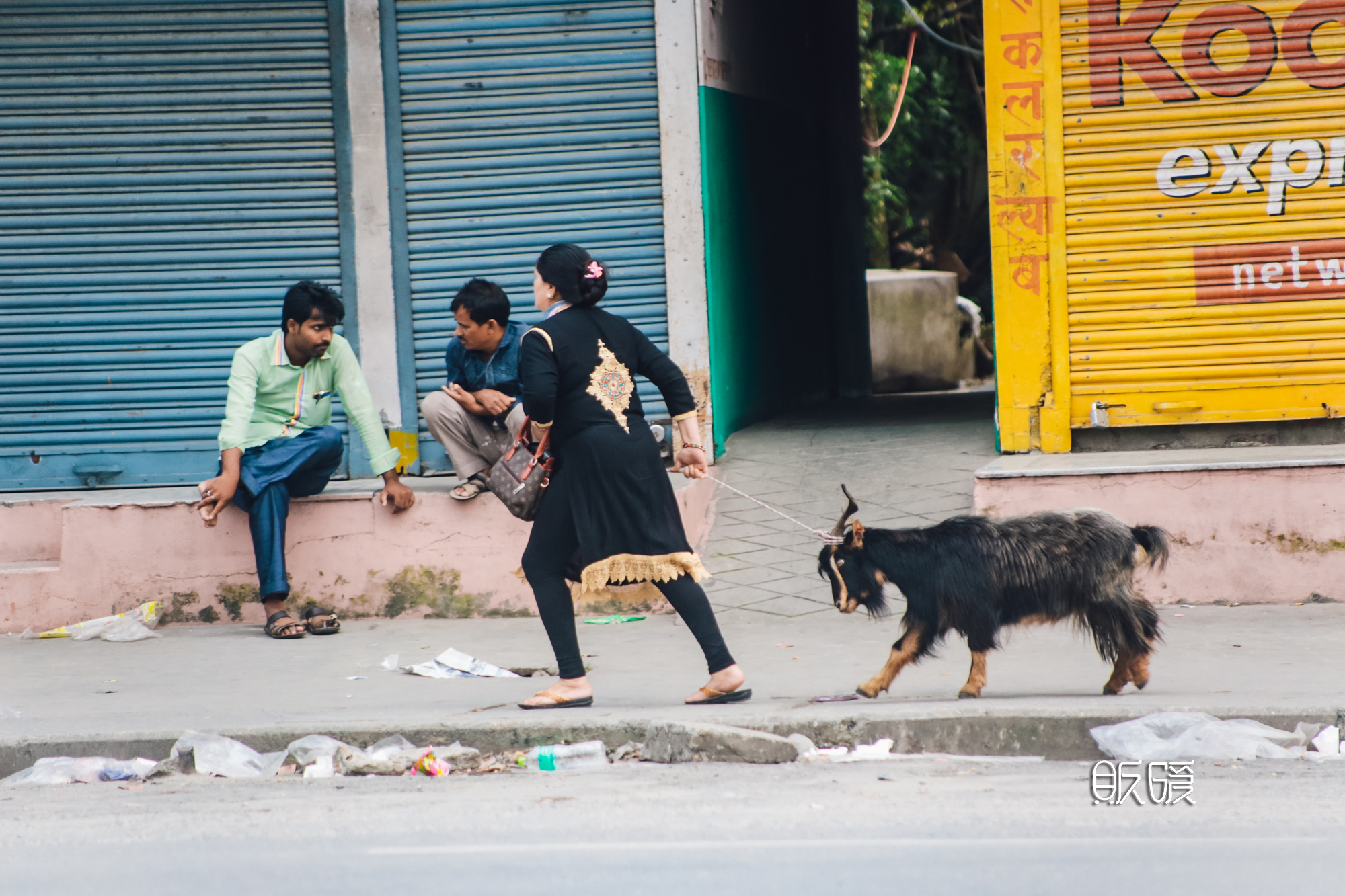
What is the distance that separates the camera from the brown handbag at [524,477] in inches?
194

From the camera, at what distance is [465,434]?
22.4 feet

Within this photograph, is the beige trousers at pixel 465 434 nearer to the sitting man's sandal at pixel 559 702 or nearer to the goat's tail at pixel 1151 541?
the sitting man's sandal at pixel 559 702

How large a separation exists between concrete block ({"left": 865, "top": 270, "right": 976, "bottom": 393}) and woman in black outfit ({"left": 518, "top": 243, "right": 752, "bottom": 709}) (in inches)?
419

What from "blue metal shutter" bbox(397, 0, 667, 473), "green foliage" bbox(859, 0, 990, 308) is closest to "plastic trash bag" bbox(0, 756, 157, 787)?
"blue metal shutter" bbox(397, 0, 667, 473)

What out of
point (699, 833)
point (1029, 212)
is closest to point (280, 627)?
point (699, 833)

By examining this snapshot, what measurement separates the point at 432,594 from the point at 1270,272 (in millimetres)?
4783

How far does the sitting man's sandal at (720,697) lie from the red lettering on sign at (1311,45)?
478cm

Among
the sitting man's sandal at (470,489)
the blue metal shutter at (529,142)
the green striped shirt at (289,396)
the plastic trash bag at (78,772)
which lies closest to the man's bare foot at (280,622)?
the green striped shirt at (289,396)

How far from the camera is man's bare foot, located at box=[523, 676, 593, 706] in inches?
197

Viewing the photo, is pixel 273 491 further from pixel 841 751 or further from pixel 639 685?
pixel 841 751

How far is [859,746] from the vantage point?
15.2 feet

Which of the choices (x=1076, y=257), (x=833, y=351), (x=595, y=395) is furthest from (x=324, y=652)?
(x=833, y=351)

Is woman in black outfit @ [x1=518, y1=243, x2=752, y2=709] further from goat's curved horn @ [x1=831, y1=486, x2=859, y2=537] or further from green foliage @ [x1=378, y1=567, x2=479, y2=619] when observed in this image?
green foliage @ [x1=378, y1=567, x2=479, y2=619]

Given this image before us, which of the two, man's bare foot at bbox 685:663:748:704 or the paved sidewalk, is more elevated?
man's bare foot at bbox 685:663:748:704
